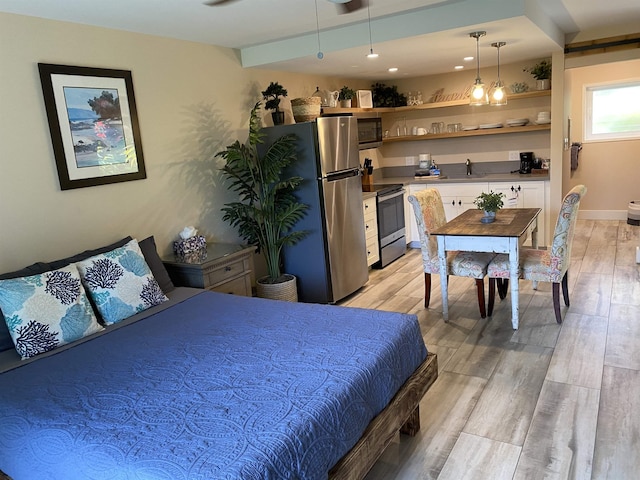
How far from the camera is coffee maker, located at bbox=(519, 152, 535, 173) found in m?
5.84

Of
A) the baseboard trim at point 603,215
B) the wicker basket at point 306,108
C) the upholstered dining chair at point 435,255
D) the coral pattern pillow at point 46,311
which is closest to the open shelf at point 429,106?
the wicker basket at point 306,108

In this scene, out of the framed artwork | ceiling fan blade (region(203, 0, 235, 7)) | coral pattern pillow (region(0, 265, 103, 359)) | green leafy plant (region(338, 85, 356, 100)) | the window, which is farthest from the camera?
the window

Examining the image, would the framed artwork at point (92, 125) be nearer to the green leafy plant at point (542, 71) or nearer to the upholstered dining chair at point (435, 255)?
the upholstered dining chair at point (435, 255)

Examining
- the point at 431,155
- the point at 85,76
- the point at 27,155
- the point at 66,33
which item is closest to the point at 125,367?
the point at 27,155

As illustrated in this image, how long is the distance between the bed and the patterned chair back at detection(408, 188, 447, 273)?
5.15 feet

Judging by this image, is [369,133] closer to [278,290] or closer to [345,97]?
[345,97]

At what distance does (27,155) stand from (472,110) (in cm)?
510

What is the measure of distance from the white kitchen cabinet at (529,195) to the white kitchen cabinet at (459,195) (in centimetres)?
17

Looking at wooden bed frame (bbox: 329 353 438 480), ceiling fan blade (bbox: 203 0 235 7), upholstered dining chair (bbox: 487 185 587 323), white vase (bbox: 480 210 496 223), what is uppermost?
ceiling fan blade (bbox: 203 0 235 7)

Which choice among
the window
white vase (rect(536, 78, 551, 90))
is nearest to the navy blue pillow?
white vase (rect(536, 78, 551, 90))

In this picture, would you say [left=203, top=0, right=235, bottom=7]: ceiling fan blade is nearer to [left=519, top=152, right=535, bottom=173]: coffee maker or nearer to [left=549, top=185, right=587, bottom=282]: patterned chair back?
[left=549, top=185, right=587, bottom=282]: patterned chair back

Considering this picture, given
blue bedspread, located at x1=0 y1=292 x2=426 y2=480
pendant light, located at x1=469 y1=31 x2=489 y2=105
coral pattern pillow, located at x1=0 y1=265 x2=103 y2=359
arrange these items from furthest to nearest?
pendant light, located at x1=469 y1=31 x2=489 y2=105 → coral pattern pillow, located at x1=0 y1=265 x2=103 y2=359 → blue bedspread, located at x1=0 y1=292 x2=426 y2=480

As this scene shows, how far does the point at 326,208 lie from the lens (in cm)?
427

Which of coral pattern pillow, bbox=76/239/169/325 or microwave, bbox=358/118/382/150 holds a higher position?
microwave, bbox=358/118/382/150
